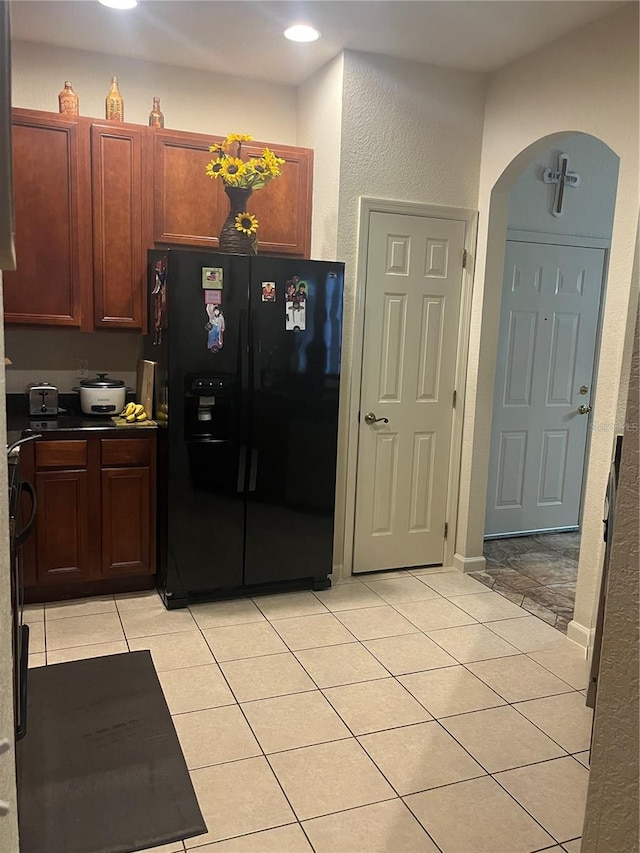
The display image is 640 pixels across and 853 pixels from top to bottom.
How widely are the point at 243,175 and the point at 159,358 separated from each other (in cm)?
104

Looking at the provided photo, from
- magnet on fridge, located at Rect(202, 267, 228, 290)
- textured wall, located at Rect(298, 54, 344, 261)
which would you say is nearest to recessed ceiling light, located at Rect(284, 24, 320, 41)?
textured wall, located at Rect(298, 54, 344, 261)

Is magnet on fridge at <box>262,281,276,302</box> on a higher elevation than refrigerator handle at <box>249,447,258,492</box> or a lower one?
higher

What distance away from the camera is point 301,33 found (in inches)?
132

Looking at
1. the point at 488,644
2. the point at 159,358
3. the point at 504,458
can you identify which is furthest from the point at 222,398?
the point at 504,458

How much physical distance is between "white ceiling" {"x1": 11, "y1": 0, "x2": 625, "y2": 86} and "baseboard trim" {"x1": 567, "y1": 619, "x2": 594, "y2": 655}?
110 inches

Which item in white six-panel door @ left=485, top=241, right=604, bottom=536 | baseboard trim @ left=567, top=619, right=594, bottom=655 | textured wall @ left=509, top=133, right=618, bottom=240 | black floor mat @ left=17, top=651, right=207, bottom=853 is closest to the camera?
black floor mat @ left=17, top=651, right=207, bottom=853

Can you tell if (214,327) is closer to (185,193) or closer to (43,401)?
(185,193)

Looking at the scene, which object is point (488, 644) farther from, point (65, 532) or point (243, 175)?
point (243, 175)

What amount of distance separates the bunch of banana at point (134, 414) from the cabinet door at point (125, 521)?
0.90 feet

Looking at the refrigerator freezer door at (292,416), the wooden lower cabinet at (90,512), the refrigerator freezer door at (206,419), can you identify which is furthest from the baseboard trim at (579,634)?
the wooden lower cabinet at (90,512)

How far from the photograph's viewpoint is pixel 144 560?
11.9 ft

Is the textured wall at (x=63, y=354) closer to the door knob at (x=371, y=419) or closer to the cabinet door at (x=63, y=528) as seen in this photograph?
the cabinet door at (x=63, y=528)

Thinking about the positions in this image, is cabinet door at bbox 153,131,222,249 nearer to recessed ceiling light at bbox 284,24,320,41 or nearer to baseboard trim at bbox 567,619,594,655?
recessed ceiling light at bbox 284,24,320,41

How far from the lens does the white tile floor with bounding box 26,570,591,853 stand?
6.78ft
